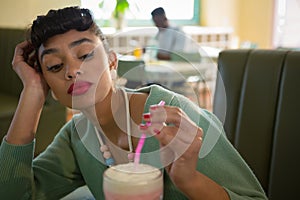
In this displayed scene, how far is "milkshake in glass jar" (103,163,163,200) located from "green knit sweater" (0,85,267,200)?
0.14 metres

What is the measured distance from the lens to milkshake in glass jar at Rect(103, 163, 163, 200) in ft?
1.66

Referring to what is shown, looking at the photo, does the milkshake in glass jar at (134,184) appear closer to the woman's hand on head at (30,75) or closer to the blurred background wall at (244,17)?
the woman's hand on head at (30,75)

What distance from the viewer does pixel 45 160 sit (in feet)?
3.43

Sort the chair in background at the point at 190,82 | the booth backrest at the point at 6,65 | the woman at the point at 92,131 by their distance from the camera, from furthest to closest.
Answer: the booth backrest at the point at 6,65 → the chair in background at the point at 190,82 → the woman at the point at 92,131

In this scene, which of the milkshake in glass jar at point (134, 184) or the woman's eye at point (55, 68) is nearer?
the milkshake in glass jar at point (134, 184)

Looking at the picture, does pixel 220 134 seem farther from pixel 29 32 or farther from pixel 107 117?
pixel 29 32

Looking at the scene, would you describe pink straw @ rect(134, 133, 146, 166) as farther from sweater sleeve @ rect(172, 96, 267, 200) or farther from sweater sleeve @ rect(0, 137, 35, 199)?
sweater sleeve @ rect(0, 137, 35, 199)

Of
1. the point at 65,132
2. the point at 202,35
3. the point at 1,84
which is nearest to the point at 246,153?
the point at 65,132

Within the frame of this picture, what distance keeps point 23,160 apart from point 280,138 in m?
0.65

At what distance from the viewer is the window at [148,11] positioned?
46.3 inches

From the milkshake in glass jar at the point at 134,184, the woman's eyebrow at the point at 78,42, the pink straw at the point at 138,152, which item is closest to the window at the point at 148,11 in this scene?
the woman's eyebrow at the point at 78,42

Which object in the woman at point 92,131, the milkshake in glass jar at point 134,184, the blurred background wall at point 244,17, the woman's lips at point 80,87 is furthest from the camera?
the blurred background wall at point 244,17

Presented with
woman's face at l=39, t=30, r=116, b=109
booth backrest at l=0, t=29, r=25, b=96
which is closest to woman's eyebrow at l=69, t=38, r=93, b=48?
woman's face at l=39, t=30, r=116, b=109

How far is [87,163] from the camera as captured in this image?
0.99m
